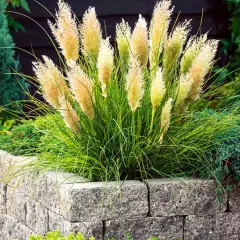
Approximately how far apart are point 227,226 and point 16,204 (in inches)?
57.7

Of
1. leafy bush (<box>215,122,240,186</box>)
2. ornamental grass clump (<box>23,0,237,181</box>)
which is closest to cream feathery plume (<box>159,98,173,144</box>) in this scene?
ornamental grass clump (<box>23,0,237,181</box>)

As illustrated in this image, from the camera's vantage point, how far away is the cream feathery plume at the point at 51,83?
3877mm

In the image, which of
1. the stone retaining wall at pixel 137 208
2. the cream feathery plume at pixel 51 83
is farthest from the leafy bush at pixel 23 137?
the cream feathery plume at pixel 51 83

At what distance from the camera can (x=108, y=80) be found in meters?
3.76

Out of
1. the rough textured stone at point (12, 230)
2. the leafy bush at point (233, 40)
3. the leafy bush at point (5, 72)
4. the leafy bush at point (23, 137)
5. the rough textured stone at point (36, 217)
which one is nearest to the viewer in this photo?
the rough textured stone at point (36, 217)

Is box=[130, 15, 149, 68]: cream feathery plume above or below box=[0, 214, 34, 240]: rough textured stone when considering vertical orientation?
above

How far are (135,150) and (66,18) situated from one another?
83 centimetres

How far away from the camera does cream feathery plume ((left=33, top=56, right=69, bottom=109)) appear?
153 inches

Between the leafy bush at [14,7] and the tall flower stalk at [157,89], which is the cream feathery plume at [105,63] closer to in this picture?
the tall flower stalk at [157,89]

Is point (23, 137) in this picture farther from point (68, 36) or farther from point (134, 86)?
point (134, 86)

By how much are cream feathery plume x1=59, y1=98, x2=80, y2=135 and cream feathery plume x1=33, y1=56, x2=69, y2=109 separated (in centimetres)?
7

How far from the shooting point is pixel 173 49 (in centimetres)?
403

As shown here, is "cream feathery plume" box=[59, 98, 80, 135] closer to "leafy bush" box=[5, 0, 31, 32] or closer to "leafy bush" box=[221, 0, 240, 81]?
"leafy bush" box=[5, 0, 31, 32]

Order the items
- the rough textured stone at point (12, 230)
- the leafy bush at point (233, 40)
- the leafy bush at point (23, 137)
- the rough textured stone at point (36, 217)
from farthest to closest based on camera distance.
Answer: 1. the leafy bush at point (233, 40)
2. the leafy bush at point (23, 137)
3. the rough textured stone at point (12, 230)
4. the rough textured stone at point (36, 217)
